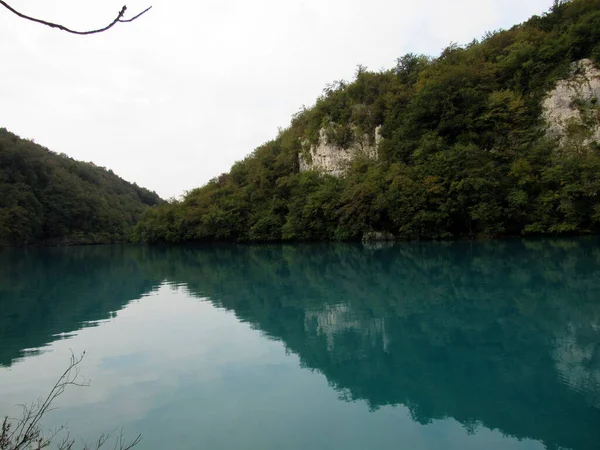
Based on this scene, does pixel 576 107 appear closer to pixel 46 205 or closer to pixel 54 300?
pixel 54 300

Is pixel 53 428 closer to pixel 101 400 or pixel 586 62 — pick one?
pixel 101 400

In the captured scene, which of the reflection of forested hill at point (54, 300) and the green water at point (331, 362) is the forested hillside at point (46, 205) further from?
the green water at point (331, 362)

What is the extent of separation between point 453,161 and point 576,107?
33.1 feet

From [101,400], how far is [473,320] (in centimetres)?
687

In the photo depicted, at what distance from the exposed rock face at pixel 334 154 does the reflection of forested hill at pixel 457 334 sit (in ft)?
86.0

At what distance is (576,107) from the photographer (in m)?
29.5

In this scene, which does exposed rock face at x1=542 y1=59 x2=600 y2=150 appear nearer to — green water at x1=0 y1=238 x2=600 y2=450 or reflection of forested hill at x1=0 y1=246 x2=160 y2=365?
green water at x1=0 y1=238 x2=600 y2=450

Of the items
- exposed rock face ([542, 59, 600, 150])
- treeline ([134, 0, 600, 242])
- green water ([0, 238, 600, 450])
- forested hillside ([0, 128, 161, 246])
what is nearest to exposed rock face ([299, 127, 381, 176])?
treeline ([134, 0, 600, 242])

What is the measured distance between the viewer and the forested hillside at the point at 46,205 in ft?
165

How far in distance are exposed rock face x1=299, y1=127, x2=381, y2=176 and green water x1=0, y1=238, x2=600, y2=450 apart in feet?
93.7

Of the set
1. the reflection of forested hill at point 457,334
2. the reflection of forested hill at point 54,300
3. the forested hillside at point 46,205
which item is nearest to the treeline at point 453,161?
the reflection of forested hill at point 457,334

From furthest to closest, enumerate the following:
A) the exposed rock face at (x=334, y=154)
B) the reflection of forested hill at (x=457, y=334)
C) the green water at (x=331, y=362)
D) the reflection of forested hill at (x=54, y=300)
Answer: the exposed rock face at (x=334, y=154) < the reflection of forested hill at (x=54, y=300) < the reflection of forested hill at (x=457, y=334) < the green water at (x=331, y=362)

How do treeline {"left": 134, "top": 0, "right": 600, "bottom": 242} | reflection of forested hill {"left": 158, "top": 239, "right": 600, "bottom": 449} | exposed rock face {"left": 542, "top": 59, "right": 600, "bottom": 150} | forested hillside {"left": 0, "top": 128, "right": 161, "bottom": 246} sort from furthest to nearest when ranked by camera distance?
forested hillside {"left": 0, "top": 128, "right": 161, "bottom": 246}
exposed rock face {"left": 542, "top": 59, "right": 600, "bottom": 150}
treeline {"left": 134, "top": 0, "right": 600, "bottom": 242}
reflection of forested hill {"left": 158, "top": 239, "right": 600, "bottom": 449}

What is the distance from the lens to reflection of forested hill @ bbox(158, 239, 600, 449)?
182 inches
